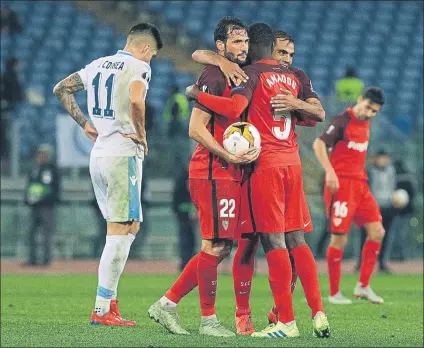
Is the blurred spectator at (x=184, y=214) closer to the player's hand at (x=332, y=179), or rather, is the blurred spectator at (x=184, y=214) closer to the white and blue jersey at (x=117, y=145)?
the player's hand at (x=332, y=179)

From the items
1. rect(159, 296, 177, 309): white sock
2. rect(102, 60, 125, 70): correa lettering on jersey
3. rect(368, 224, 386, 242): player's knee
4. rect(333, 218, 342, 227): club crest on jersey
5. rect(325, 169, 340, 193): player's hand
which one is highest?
rect(102, 60, 125, 70): correa lettering on jersey

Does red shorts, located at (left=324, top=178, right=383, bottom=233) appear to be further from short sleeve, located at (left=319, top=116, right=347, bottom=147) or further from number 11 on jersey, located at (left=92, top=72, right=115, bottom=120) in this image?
number 11 on jersey, located at (left=92, top=72, right=115, bottom=120)

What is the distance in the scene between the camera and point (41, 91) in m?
24.3

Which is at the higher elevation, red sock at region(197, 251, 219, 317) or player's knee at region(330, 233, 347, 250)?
red sock at region(197, 251, 219, 317)

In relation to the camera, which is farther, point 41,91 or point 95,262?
point 41,91

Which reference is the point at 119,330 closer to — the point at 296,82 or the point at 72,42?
the point at 296,82

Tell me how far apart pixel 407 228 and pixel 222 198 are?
13.5 metres

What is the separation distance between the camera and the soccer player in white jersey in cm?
825

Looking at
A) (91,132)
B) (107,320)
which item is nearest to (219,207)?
(107,320)

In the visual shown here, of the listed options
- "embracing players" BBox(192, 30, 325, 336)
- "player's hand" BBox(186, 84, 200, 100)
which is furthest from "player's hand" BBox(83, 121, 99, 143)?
"player's hand" BBox(186, 84, 200, 100)

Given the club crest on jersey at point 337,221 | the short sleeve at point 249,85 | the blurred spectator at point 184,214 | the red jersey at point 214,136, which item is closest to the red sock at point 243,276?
the red jersey at point 214,136

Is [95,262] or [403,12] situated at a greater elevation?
[403,12]

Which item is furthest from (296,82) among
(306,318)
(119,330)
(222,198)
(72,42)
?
(72,42)

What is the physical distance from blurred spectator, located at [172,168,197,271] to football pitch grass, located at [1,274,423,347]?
0.89 meters
